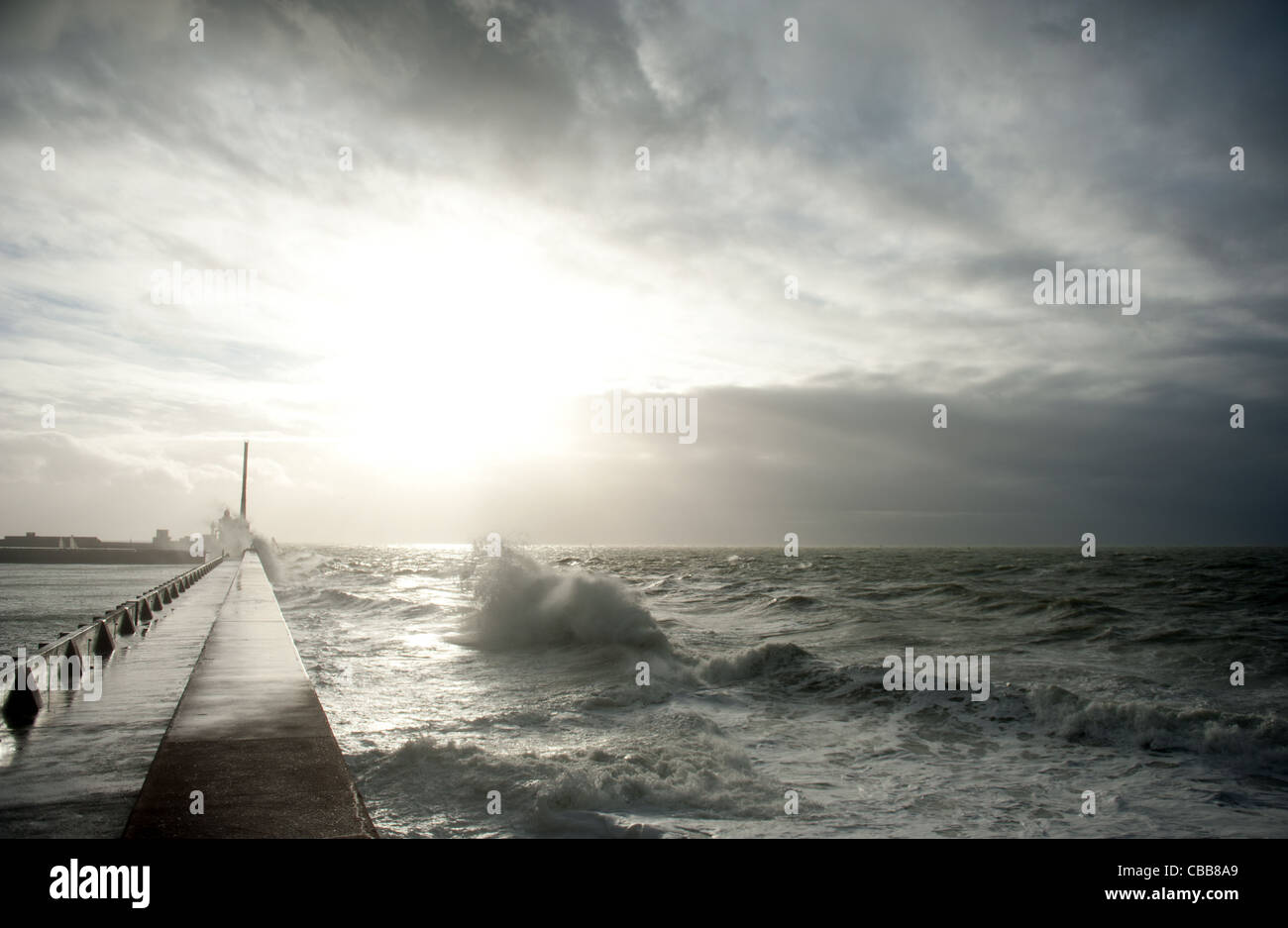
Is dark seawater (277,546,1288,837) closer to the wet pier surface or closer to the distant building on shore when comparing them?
Result: the wet pier surface

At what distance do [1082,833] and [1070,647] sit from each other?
10.6m

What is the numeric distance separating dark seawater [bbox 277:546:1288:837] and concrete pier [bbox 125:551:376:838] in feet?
2.95

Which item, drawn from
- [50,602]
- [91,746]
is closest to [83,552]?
[50,602]

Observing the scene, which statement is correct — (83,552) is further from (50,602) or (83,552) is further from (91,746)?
(91,746)

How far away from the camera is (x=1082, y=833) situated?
251 inches

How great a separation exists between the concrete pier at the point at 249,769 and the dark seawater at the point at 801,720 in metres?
0.90

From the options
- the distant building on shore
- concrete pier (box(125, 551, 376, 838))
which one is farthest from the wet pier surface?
the distant building on shore

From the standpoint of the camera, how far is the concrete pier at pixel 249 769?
398 cm

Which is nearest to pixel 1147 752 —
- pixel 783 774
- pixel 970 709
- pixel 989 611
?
pixel 970 709

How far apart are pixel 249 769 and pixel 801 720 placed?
738 centimetres

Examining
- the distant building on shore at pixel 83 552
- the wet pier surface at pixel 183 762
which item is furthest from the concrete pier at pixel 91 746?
the distant building on shore at pixel 83 552

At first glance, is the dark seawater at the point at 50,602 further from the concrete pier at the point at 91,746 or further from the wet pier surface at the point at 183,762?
the wet pier surface at the point at 183,762

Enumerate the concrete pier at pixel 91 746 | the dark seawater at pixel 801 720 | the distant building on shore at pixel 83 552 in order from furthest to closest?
the distant building on shore at pixel 83 552, the dark seawater at pixel 801 720, the concrete pier at pixel 91 746
